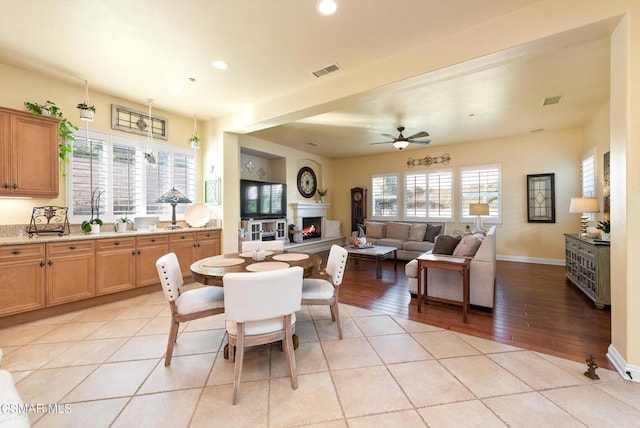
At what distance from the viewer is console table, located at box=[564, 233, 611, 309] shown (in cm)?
328

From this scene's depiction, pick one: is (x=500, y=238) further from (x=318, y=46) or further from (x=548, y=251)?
(x=318, y=46)

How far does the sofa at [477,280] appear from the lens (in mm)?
3217

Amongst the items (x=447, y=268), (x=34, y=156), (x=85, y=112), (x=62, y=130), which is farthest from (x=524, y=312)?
(x=62, y=130)

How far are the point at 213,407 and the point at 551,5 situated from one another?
12.8 ft

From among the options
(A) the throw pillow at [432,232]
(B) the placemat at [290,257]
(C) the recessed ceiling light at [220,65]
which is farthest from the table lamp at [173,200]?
(A) the throw pillow at [432,232]

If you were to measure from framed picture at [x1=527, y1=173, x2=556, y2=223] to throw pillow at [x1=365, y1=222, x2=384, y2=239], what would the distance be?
10.7 ft

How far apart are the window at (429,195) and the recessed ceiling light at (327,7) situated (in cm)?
576

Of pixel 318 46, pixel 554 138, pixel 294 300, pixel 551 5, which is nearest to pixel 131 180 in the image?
pixel 318 46

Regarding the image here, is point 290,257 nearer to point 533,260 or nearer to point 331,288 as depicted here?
point 331,288

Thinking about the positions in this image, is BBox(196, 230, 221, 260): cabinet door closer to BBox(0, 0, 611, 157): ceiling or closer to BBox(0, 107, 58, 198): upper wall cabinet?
BBox(0, 107, 58, 198): upper wall cabinet

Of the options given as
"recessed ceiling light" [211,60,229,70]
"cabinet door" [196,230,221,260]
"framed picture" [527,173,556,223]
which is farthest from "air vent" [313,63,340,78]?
"framed picture" [527,173,556,223]

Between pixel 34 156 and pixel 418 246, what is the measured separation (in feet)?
21.3

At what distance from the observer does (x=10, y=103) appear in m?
3.17

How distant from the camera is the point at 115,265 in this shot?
11.8 ft
